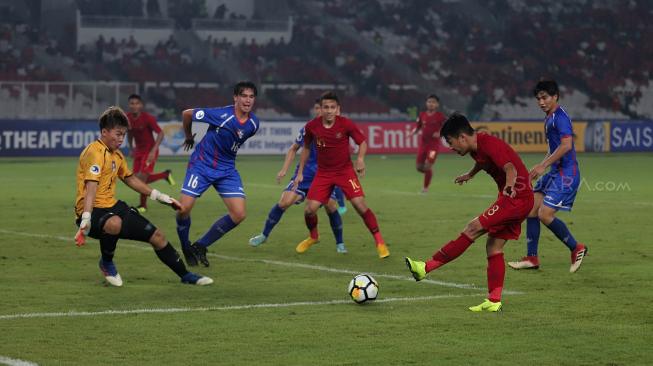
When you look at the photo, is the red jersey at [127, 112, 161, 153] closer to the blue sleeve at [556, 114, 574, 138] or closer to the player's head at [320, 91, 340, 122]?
the player's head at [320, 91, 340, 122]

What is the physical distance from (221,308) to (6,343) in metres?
2.22

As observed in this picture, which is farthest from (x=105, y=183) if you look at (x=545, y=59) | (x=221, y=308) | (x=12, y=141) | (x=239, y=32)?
(x=545, y=59)

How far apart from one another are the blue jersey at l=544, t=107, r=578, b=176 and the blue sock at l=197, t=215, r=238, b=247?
371cm

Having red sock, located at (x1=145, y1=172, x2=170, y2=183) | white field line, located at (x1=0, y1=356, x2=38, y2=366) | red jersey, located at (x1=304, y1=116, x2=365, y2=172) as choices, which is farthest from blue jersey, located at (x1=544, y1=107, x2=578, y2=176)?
red sock, located at (x1=145, y1=172, x2=170, y2=183)

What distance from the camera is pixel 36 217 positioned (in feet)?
62.3

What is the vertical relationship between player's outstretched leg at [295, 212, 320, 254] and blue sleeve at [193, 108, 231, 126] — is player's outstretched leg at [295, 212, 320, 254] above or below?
below

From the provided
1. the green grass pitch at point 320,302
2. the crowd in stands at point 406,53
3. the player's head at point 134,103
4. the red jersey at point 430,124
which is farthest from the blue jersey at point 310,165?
the crowd in stands at point 406,53

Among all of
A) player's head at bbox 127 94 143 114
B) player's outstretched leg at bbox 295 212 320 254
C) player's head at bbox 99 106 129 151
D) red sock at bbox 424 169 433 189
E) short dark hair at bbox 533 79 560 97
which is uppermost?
short dark hair at bbox 533 79 560 97

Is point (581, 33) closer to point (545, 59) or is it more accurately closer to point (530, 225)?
point (545, 59)

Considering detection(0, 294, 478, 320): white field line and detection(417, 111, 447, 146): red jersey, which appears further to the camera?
detection(417, 111, 447, 146): red jersey

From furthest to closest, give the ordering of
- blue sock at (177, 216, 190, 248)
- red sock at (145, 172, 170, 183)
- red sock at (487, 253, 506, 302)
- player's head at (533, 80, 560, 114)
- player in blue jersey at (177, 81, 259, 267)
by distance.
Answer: red sock at (145, 172, 170, 183)
player in blue jersey at (177, 81, 259, 267)
blue sock at (177, 216, 190, 248)
player's head at (533, 80, 560, 114)
red sock at (487, 253, 506, 302)

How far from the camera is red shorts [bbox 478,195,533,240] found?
32.2ft

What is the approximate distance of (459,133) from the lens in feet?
31.0

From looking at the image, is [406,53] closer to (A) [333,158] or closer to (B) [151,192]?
(A) [333,158]
